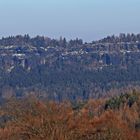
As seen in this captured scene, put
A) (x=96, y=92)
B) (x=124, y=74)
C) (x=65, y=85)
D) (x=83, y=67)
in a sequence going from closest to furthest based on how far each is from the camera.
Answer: (x=96, y=92)
(x=65, y=85)
(x=124, y=74)
(x=83, y=67)

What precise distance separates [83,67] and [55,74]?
10.2 metres

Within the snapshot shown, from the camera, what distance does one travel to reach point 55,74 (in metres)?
191

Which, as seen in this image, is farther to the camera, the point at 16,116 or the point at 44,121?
the point at 16,116

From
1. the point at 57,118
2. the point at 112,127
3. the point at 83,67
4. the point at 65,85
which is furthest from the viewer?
the point at 83,67

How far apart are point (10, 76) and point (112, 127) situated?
162 meters

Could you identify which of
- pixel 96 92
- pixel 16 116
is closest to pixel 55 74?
pixel 96 92

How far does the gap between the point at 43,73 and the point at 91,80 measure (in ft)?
65.6

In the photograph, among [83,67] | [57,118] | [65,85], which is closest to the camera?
[57,118]

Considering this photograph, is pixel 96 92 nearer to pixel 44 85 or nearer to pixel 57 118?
pixel 44 85

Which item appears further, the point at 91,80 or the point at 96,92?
the point at 91,80

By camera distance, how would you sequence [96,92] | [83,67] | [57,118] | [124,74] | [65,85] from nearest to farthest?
[57,118]
[96,92]
[65,85]
[124,74]
[83,67]

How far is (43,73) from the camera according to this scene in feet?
634

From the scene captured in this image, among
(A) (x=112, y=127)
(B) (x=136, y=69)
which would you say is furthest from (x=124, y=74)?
(A) (x=112, y=127)

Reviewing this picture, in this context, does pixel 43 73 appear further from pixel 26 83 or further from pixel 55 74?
pixel 26 83
